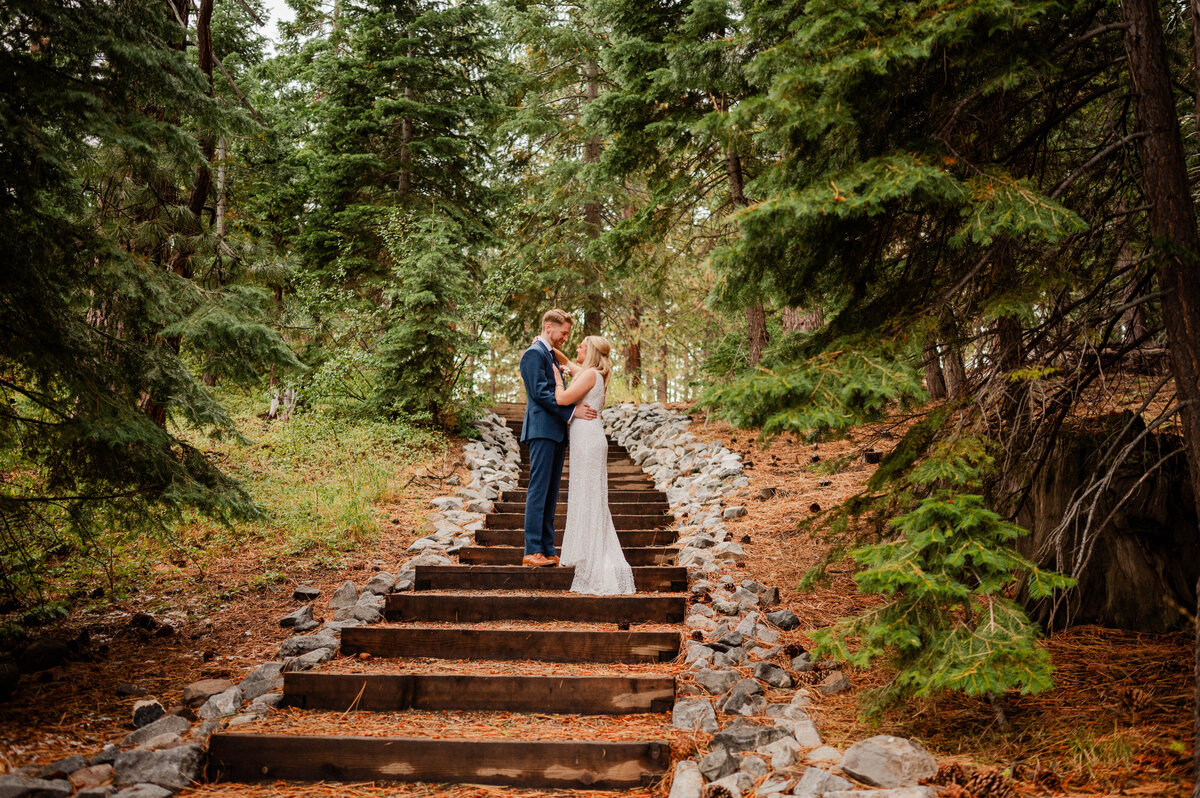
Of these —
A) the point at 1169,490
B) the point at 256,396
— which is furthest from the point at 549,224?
the point at 1169,490

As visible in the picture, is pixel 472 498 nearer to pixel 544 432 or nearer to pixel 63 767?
pixel 544 432

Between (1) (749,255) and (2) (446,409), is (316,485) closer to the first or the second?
(2) (446,409)

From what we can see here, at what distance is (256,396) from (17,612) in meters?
11.1

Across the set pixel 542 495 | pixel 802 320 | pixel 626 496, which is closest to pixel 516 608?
pixel 542 495

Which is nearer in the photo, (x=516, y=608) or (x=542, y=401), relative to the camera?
(x=516, y=608)

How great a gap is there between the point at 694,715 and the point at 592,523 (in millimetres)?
2151

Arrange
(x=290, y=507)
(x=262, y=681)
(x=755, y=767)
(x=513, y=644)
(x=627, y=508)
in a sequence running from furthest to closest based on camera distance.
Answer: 1. (x=627, y=508)
2. (x=290, y=507)
3. (x=513, y=644)
4. (x=262, y=681)
5. (x=755, y=767)

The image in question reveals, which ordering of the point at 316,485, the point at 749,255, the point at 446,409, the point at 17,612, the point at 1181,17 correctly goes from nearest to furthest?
the point at 749,255
the point at 1181,17
the point at 17,612
the point at 316,485
the point at 446,409

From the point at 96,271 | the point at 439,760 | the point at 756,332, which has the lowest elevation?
the point at 439,760

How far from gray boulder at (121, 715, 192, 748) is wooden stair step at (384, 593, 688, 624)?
158cm

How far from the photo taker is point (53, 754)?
3027 millimetres

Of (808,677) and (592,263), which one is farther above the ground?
(592,263)

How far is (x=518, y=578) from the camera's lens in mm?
5297

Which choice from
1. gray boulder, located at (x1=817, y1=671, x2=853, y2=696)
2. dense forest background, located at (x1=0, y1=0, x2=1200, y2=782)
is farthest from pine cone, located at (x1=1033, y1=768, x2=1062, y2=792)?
gray boulder, located at (x1=817, y1=671, x2=853, y2=696)
